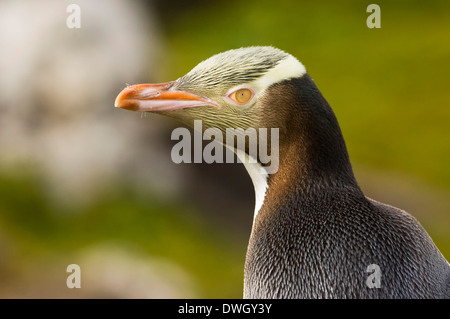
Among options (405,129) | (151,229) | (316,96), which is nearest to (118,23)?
(151,229)

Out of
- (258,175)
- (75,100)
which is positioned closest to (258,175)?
(258,175)

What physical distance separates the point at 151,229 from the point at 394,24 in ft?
4.84

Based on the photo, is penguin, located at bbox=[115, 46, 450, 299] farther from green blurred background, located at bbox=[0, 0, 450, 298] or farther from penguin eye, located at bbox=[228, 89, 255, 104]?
green blurred background, located at bbox=[0, 0, 450, 298]

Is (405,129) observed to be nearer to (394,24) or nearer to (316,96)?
(394,24)

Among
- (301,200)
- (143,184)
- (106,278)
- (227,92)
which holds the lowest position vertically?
(106,278)

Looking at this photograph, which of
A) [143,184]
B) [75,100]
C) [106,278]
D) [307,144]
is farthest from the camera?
[143,184]

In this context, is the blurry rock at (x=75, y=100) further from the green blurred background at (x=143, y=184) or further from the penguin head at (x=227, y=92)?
the penguin head at (x=227, y=92)

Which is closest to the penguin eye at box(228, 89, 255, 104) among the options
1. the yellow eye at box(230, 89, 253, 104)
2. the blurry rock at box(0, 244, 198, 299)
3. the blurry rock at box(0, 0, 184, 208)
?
the yellow eye at box(230, 89, 253, 104)

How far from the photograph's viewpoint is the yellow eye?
63 centimetres

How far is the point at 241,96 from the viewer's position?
24.9 inches

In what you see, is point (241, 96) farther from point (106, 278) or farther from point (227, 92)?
point (106, 278)

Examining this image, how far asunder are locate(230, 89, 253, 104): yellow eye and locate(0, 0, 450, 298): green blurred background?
94 cm

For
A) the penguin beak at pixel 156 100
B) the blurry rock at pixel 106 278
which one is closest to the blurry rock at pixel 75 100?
the blurry rock at pixel 106 278

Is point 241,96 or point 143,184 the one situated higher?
point 241,96
